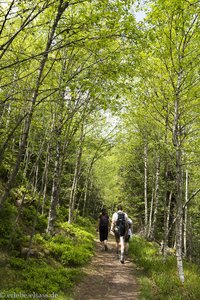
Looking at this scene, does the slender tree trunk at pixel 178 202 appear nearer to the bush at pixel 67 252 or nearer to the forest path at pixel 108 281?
the forest path at pixel 108 281

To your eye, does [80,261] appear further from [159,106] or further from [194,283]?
[159,106]

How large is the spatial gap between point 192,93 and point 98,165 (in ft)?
74.6

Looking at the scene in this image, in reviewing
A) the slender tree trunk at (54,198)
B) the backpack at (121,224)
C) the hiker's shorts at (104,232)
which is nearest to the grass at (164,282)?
the backpack at (121,224)

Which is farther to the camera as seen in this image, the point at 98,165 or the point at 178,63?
the point at 98,165

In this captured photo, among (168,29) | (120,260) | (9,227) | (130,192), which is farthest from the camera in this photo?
(130,192)

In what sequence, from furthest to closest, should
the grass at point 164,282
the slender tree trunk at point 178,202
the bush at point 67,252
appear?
the bush at point 67,252 → the slender tree trunk at point 178,202 → the grass at point 164,282

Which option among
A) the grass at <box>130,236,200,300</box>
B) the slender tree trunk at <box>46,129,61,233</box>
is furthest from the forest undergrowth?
the grass at <box>130,236,200,300</box>

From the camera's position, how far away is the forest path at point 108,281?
7098 millimetres

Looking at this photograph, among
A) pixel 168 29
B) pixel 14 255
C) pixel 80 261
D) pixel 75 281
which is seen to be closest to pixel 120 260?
pixel 80 261

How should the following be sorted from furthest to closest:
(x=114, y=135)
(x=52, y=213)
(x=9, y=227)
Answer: (x=114, y=135) < (x=52, y=213) < (x=9, y=227)

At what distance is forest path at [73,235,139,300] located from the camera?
710cm

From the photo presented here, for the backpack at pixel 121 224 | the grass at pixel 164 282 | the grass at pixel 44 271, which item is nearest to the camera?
the grass at pixel 44 271

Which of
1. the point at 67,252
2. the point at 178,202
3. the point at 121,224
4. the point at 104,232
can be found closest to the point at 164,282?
the point at 178,202

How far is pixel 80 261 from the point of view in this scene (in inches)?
368
